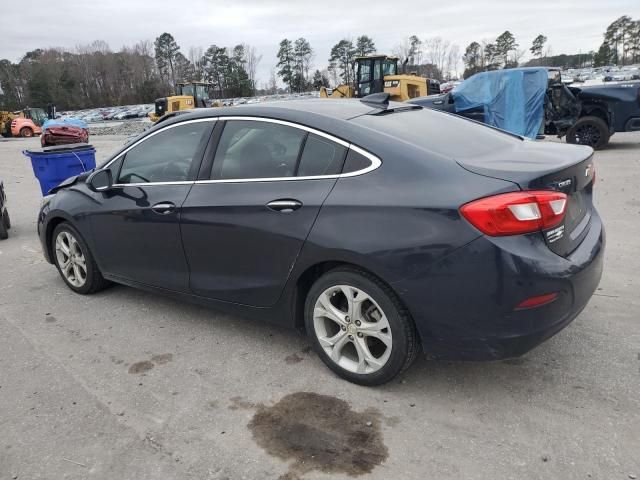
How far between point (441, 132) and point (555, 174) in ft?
2.66

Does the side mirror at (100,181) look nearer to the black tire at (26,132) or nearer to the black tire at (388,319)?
the black tire at (388,319)

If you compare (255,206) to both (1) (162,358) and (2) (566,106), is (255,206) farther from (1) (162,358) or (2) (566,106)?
(2) (566,106)

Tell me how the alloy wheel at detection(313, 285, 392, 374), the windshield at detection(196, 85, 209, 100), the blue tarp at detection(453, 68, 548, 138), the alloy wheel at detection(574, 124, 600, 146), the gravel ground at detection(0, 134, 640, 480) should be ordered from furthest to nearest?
the windshield at detection(196, 85, 209, 100) < the blue tarp at detection(453, 68, 548, 138) < the alloy wheel at detection(574, 124, 600, 146) < the alloy wheel at detection(313, 285, 392, 374) < the gravel ground at detection(0, 134, 640, 480)

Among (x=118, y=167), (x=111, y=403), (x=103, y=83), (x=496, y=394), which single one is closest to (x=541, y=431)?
(x=496, y=394)

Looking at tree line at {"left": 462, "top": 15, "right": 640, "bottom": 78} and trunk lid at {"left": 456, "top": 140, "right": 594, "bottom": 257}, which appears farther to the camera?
tree line at {"left": 462, "top": 15, "right": 640, "bottom": 78}

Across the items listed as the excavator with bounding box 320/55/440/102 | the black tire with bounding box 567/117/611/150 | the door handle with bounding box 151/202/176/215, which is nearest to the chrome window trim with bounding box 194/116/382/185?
the door handle with bounding box 151/202/176/215

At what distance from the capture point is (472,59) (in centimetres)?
9962

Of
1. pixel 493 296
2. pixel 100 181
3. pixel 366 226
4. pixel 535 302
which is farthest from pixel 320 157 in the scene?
pixel 100 181

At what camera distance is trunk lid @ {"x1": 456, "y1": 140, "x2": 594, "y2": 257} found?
2.66 m

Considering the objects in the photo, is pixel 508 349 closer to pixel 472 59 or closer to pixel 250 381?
pixel 250 381

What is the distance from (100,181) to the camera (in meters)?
4.34

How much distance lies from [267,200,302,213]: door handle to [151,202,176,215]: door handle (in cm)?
90

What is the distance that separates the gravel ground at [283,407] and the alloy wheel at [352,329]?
18cm

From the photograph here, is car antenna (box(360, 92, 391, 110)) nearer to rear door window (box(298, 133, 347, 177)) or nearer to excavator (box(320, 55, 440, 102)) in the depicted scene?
rear door window (box(298, 133, 347, 177))
